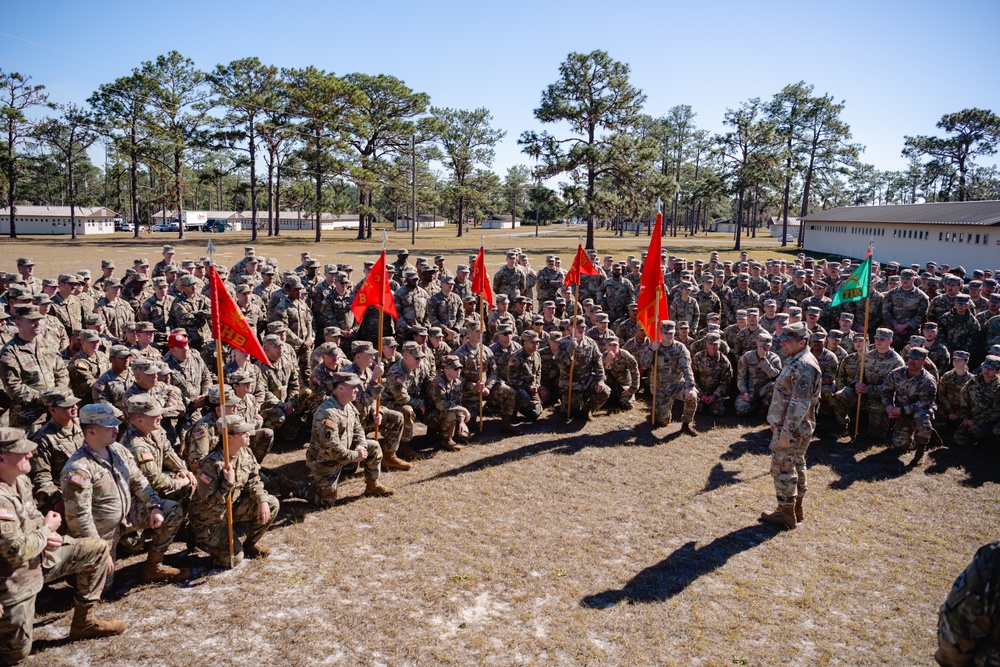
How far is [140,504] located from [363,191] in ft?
155

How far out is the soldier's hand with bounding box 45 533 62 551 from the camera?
488 centimetres

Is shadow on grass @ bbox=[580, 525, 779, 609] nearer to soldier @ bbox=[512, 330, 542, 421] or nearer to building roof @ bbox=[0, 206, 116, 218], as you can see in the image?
soldier @ bbox=[512, 330, 542, 421]

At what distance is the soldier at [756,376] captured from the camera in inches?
454

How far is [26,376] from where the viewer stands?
8.29 metres

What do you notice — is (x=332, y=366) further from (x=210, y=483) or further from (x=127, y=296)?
(x=127, y=296)

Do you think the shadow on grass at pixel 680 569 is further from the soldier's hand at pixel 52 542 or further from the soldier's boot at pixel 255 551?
the soldier's hand at pixel 52 542

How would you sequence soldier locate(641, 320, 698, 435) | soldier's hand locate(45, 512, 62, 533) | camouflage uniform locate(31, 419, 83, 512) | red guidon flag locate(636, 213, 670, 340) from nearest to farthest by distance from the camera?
soldier's hand locate(45, 512, 62, 533), camouflage uniform locate(31, 419, 83, 512), red guidon flag locate(636, 213, 670, 340), soldier locate(641, 320, 698, 435)

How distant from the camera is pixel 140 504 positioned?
6.10 metres

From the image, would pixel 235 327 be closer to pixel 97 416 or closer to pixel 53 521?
pixel 97 416

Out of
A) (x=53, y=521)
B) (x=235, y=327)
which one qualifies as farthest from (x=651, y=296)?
(x=53, y=521)

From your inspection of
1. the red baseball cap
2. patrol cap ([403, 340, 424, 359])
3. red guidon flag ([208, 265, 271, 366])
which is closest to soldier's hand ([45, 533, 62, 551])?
red guidon flag ([208, 265, 271, 366])

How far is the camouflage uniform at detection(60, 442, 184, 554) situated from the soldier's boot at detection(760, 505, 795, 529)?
6686 millimetres

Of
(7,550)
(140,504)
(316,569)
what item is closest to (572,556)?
(316,569)

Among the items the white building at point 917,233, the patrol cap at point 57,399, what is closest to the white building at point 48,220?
the white building at point 917,233
